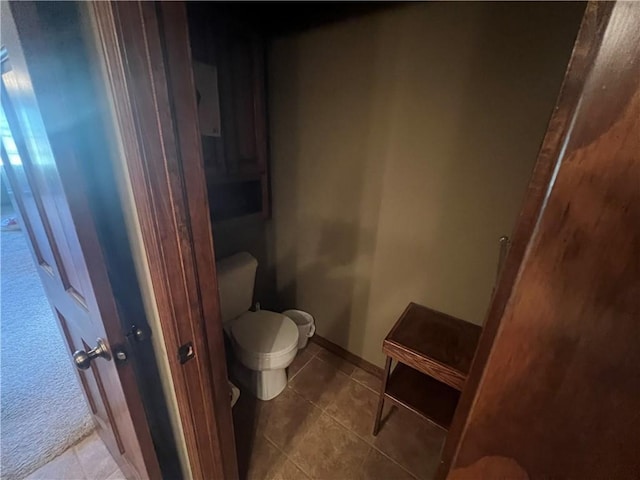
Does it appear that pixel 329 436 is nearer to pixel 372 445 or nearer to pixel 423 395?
pixel 372 445

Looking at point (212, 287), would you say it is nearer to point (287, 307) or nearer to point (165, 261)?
point (165, 261)

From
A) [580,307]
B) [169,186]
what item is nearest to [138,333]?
[169,186]

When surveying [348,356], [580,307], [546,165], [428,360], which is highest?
[546,165]

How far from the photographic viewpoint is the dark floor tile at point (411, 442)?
4.31ft

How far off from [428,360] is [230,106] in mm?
1642

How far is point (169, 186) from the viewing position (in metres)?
0.56

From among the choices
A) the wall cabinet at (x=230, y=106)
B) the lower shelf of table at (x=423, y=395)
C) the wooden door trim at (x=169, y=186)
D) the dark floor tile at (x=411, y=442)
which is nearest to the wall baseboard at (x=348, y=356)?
the dark floor tile at (x=411, y=442)

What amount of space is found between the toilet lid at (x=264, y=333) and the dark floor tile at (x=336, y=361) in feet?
1.49

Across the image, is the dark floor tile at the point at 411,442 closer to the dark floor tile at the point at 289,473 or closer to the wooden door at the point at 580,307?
the dark floor tile at the point at 289,473

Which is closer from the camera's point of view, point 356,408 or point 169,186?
point 169,186

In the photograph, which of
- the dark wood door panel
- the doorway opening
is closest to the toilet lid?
the doorway opening

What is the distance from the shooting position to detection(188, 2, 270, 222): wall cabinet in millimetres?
1328

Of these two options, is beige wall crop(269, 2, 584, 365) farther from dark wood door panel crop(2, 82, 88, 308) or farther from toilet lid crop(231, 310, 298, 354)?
dark wood door panel crop(2, 82, 88, 308)

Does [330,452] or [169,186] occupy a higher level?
[169,186]
